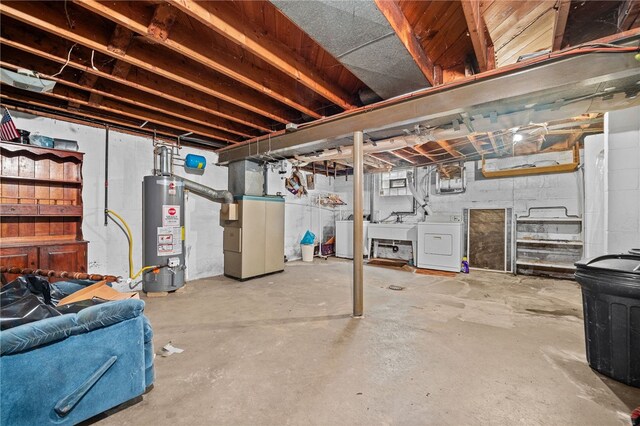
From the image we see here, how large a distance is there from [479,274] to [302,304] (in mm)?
3621

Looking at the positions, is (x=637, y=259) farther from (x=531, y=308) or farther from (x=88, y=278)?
(x=88, y=278)

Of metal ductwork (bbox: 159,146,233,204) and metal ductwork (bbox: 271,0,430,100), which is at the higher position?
metal ductwork (bbox: 271,0,430,100)

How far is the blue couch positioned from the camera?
→ 1.18m

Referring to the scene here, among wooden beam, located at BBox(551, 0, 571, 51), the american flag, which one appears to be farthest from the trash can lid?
the american flag

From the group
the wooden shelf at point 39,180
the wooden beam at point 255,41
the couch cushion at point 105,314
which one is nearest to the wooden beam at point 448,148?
the wooden beam at point 255,41

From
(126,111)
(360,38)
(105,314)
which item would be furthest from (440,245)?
(126,111)

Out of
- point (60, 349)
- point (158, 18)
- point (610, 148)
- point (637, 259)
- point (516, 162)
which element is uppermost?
point (158, 18)

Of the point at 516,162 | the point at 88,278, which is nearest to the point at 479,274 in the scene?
the point at 516,162

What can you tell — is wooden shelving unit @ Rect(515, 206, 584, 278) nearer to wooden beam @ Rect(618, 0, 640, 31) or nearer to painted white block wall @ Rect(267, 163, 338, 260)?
wooden beam @ Rect(618, 0, 640, 31)

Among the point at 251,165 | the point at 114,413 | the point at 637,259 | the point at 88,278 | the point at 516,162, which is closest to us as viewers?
the point at 114,413

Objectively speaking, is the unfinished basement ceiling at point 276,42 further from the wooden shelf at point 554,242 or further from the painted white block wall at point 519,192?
the wooden shelf at point 554,242

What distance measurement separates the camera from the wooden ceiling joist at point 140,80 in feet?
6.72

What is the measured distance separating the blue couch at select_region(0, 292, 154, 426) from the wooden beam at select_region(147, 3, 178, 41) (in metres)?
1.87

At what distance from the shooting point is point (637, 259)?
5.78 ft
